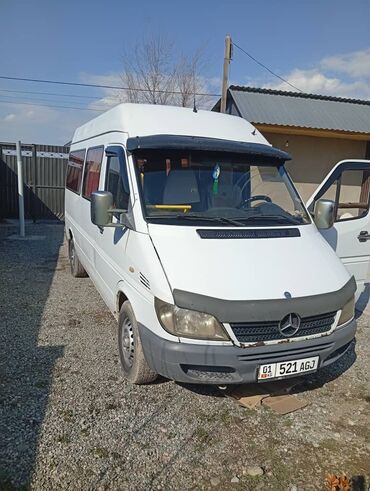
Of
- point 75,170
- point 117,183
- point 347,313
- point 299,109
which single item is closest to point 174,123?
point 117,183

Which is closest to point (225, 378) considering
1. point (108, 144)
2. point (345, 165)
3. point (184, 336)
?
point (184, 336)

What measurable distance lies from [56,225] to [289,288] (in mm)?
10990

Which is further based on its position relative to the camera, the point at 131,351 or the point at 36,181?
the point at 36,181

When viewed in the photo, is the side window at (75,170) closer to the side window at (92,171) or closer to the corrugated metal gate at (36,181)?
the side window at (92,171)

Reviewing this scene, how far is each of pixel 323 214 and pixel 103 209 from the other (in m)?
2.24

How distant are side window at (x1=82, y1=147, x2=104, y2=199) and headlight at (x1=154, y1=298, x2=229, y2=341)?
257 centimetres

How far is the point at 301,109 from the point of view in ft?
40.7

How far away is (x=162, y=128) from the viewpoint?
4062 mm

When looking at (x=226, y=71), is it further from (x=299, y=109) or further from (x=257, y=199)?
(x=257, y=199)

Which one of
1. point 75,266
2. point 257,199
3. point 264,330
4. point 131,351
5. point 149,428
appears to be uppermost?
point 257,199

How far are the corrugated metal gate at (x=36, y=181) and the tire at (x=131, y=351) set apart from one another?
10.4 m

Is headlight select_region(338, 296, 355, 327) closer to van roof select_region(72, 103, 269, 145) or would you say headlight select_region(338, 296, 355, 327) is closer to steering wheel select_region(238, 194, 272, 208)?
steering wheel select_region(238, 194, 272, 208)

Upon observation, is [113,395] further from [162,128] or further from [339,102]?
[339,102]

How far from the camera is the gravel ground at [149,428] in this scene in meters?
2.55
